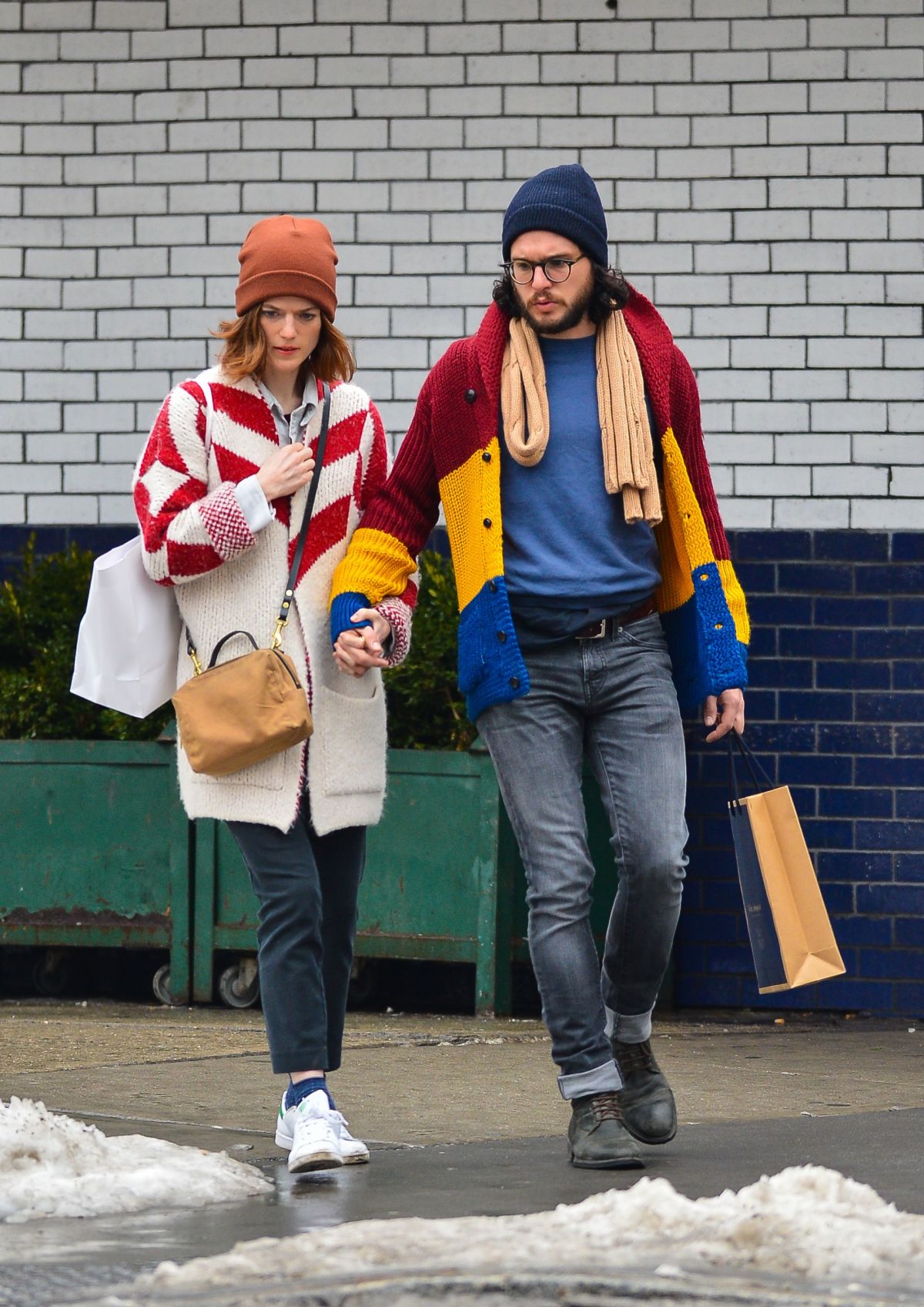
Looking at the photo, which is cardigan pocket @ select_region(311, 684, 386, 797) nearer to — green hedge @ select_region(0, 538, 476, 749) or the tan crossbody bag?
the tan crossbody bag

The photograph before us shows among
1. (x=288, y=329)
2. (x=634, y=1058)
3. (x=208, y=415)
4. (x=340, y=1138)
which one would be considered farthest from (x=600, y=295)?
(x=340, y=1138)

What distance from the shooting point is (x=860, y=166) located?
821 centimetres

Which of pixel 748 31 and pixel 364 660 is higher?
pixel 748 31

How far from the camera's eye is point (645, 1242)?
11.5 feet

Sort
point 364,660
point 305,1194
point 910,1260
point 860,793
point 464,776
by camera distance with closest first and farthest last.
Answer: point 910,1260, point 305,1194, point 364,660, point 464,776, point 860,793

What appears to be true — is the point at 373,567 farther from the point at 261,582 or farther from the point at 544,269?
the point at 544,269

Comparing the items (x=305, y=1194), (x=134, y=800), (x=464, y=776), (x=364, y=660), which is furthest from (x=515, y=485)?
(x=134, y=800)

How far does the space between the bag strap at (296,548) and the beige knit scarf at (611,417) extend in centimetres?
42

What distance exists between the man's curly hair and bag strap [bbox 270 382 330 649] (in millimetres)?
451

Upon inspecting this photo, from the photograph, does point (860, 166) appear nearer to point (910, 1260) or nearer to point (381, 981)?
point (381, 981)

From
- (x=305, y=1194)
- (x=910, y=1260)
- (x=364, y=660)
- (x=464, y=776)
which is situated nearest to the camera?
(x=910, y=1260)

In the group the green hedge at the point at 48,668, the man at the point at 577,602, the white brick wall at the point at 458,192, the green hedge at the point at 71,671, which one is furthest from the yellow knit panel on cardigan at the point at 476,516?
the white brick wall at the point at 458,192

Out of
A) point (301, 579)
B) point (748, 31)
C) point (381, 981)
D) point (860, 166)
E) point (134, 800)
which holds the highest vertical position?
point (748, 31)

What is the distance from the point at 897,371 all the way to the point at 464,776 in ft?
7.58
